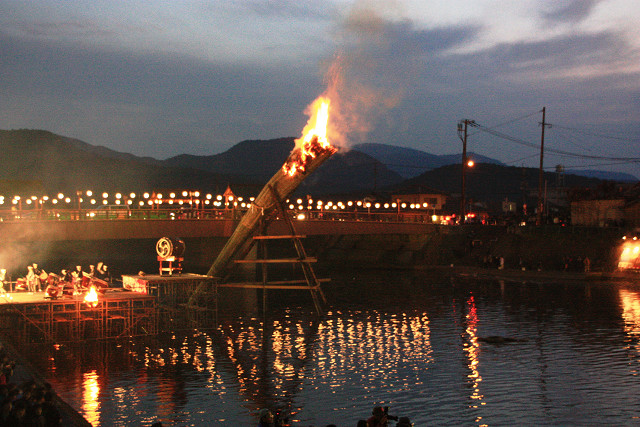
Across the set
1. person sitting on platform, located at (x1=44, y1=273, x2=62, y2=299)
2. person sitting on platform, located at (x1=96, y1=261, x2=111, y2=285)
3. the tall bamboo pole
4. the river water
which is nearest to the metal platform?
person sitting on platform, located at (x1=44, y1=273, x2=62, y2=299)

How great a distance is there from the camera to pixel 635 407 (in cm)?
2906

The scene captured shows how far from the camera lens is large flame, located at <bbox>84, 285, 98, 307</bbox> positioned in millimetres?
44938

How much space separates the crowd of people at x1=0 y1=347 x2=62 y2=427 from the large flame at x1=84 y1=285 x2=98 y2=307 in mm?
23312

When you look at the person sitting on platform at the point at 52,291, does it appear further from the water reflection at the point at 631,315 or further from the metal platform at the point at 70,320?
the water reflection at the point at 631,315

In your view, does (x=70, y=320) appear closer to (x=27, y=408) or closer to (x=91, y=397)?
(x=91, y=397)

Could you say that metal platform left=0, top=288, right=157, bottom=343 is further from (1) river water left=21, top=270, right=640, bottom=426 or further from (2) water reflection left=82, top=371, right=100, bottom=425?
(2) water reflection left=82, top=371, right=100, bottom=425

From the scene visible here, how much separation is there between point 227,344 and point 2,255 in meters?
71.2

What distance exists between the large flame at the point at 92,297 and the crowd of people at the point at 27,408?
23312 millimetres

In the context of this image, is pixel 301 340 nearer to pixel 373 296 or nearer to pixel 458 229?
pixel 373 296

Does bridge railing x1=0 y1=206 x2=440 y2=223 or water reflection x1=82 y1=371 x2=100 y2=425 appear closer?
water reflection x1=82 y1=371 x2=100 y2=425

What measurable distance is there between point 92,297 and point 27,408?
25930mm

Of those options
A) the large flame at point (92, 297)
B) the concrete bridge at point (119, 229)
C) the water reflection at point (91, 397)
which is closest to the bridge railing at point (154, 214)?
the concrete bridge at point (119, 229)

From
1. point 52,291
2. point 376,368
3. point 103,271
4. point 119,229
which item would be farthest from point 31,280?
point 376,368

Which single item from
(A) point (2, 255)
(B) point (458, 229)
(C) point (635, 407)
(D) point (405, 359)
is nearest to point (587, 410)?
(C) point (635, 407)
